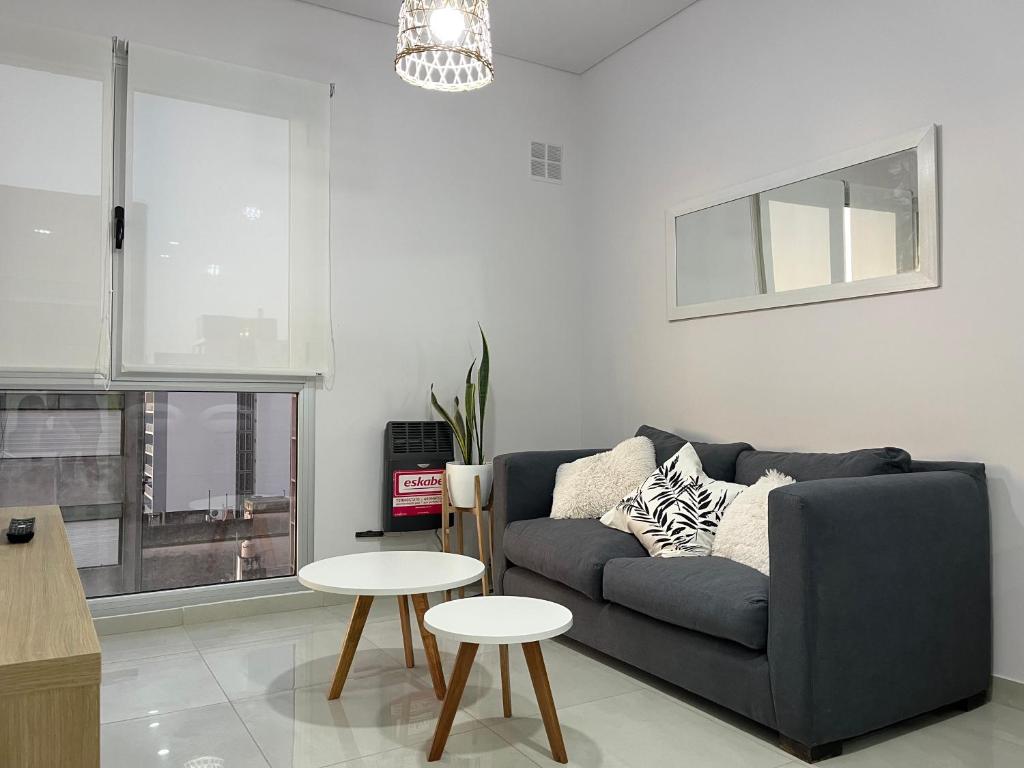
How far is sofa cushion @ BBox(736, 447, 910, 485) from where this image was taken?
263 cm

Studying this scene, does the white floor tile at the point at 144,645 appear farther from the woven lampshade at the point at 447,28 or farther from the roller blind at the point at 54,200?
the woven lampshade at the point at 447,28

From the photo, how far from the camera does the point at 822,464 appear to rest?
2.84 m

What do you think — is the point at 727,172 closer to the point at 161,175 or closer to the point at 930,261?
the point at 930,261

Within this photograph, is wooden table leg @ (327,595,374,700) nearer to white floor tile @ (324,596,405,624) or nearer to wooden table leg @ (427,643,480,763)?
wooden table leg @ (427,643,480,763)

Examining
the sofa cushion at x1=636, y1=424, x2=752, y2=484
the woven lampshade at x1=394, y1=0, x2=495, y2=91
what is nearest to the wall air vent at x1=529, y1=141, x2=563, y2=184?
the sofa cushion at x1=636, y1=424, x2=752, y2=484

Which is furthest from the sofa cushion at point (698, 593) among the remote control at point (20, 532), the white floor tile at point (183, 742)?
the remote control at point (20, 532)

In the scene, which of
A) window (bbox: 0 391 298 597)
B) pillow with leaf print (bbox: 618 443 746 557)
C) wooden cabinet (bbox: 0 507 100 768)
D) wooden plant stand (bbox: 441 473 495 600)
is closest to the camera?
wooden cabinet (bbox: 0 507 100 768)

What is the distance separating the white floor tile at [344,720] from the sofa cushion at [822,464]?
1.47 metres

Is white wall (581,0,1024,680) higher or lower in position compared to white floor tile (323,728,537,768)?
higher

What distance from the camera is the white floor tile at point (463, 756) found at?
2158 mm

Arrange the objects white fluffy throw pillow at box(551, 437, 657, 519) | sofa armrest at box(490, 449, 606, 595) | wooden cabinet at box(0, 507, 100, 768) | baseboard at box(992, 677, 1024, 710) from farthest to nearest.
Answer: sofa armrest at box(490, 449, 606, 595) → white fluffy throw pillow at box(551, 437, 657, 519) → baseboard at box(992, 677, 1024, 710) → wooden cabinet at box(0, 507, 100, 768)

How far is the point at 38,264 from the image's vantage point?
3.33m

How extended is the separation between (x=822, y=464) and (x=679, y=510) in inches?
21.3

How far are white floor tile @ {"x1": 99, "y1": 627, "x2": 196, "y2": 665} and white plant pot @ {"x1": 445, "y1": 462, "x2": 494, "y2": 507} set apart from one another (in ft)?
4.42
